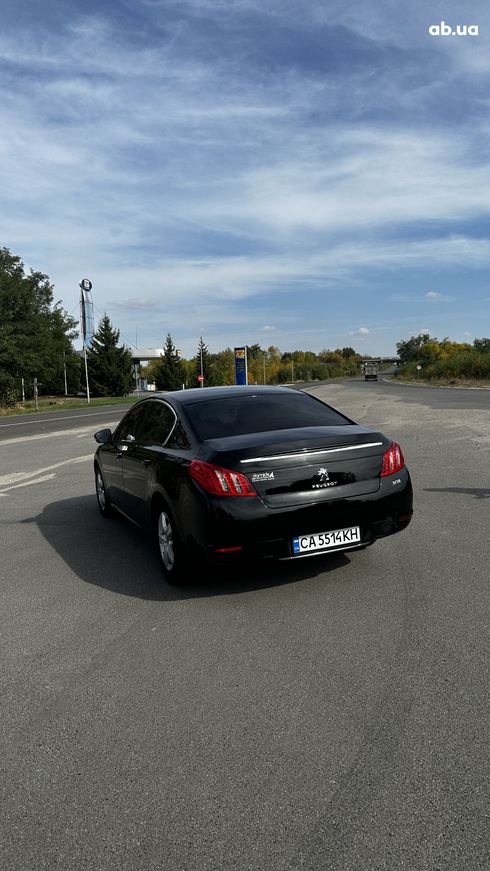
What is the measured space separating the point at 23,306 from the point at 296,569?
60.3 metres

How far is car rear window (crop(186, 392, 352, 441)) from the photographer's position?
206 inches

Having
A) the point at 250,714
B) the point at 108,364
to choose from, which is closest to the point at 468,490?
the point at 250,714

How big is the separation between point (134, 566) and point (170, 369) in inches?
3374

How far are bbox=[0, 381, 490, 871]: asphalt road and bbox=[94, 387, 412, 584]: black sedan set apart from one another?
41 cm

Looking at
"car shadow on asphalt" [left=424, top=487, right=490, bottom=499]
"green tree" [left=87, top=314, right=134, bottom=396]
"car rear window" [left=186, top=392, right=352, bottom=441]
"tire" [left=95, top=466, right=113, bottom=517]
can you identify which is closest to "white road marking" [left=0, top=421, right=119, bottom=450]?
"tire" [left=95, top=466, right=113, bottom=517]

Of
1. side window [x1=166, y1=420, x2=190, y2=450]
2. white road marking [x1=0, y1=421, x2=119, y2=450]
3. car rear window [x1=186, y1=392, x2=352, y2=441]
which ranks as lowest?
white road marking [x1=0, y1=421, x2=119, y2=450]

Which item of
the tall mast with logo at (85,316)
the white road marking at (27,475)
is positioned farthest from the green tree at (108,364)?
the white road marking at (27,475)

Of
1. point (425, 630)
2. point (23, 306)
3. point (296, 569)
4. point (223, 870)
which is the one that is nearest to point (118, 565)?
point (296, 569)

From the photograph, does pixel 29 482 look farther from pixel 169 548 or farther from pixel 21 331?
pixel 21 331

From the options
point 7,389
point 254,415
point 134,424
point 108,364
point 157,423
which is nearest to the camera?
point 254,415

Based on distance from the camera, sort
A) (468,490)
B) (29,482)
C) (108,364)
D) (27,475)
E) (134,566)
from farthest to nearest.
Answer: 1. (108,364)
2. (27,475)
3. (29,482)
4. (468,490)
5. (134,566)

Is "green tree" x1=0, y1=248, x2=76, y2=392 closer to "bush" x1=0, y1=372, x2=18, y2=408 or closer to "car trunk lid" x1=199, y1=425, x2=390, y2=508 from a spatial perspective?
"bush" x1=0, y1=372, x2=18, y2=408

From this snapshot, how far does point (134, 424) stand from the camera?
22.4ft

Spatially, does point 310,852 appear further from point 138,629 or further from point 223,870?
point 138,629
